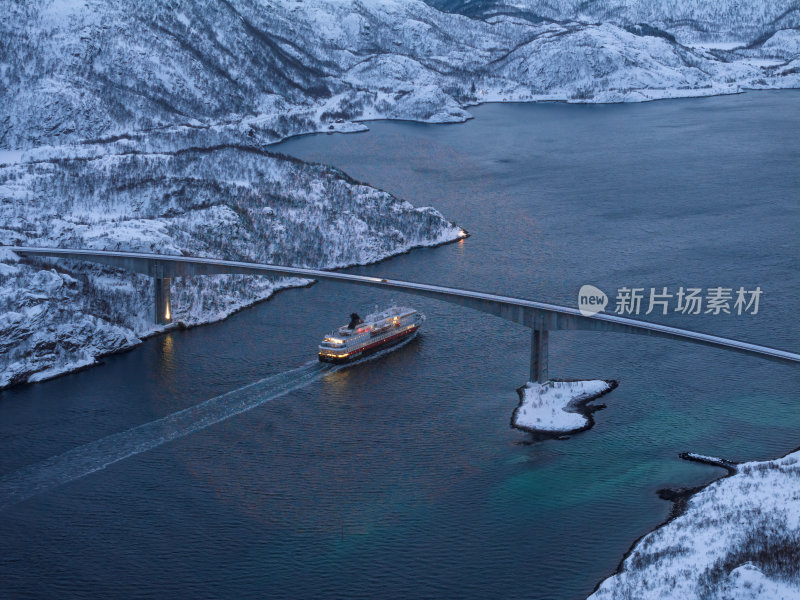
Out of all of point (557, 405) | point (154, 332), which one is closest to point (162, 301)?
point (154, 332)

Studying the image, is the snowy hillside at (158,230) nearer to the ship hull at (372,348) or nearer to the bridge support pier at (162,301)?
the bridge support pier at (162,301)

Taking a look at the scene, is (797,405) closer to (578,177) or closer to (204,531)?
(204,531)

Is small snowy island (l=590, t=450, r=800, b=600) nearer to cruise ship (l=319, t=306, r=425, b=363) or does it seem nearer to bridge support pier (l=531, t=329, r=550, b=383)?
bridge support pier (l=531, t=329, r=550, b=383)

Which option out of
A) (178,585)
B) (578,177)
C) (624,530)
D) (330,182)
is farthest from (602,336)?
(578,177)

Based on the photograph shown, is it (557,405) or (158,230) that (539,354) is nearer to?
(557,405)

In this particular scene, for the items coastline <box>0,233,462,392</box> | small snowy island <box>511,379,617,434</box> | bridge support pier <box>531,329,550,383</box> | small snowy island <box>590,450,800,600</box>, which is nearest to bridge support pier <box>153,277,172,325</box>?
coastline <box>0,233,462,392</box>

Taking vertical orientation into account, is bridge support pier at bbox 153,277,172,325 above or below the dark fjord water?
above

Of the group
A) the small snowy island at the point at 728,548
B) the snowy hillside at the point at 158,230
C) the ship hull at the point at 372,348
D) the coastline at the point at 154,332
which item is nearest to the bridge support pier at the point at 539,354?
the ship hull at the point at 372,348
